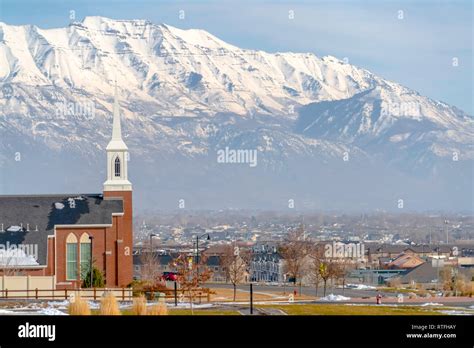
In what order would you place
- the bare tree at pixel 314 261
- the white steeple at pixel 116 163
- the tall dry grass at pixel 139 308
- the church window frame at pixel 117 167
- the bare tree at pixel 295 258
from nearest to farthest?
the tall dry grass at pixel 139 308 → the white steeple at pixel 116 163 → the church window frame at pixel 117 167 → the bare tree at pixel 314 261 → the bare tree at pixel 295 258

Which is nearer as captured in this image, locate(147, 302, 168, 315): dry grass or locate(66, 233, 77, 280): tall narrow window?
locate(147, 302, 168, 315): dry grass

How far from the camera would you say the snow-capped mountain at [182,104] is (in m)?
122

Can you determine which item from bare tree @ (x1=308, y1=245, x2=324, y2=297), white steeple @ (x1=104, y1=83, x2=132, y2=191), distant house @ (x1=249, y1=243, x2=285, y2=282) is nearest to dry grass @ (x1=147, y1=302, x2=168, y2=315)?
white steeple @ (x1=104, y1=83, x2=132, y2=191)

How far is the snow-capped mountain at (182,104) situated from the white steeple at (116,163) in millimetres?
9099

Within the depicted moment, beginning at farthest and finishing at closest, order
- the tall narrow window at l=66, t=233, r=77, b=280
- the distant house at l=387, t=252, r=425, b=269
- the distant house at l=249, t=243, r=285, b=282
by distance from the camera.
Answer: the distant house at l=387, t=252, r=425, b=269 < the distant house at l=249, t=243, r=285, b=282 < the tall narrow window at l=66, t=233, r=77, b=280

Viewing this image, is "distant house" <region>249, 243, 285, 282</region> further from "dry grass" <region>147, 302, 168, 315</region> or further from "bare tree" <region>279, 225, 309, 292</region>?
"dry grass" <region>147, 302, 168, 315</region>

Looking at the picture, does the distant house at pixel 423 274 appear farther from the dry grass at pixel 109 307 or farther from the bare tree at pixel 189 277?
the dry grass at pixel 109 307

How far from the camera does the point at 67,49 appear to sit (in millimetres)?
131000

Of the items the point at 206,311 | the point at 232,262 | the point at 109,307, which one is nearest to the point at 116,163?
the point at 232,262

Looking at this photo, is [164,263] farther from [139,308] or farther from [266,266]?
[139,308]

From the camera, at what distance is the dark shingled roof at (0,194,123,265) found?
240 feet

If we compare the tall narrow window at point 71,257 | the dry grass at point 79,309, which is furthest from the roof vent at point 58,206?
the dry grass at point 79,309

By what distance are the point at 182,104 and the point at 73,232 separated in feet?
331
